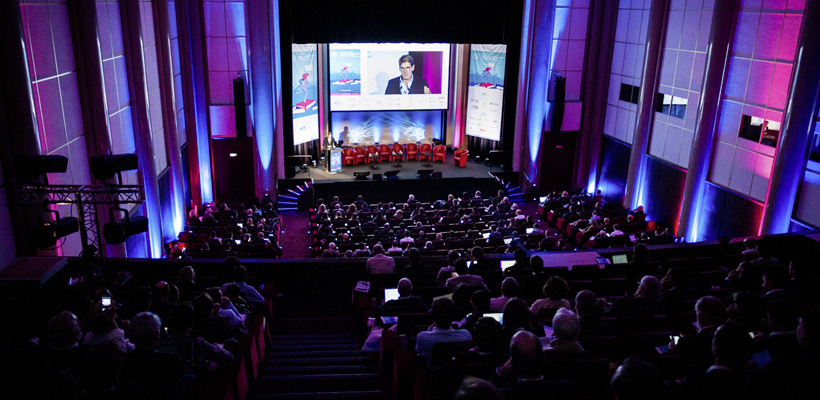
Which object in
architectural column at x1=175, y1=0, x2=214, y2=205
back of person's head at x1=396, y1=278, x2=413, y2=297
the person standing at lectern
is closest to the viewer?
back of person's head at x1=396, y1=278, x2=413, y2=297

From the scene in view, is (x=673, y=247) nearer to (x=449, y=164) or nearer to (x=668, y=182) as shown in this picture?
(x=668, y=182)

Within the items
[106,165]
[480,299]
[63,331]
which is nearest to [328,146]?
[106,165]

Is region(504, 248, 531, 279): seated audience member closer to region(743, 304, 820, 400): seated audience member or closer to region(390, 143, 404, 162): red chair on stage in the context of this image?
region(743, 304, 820, 400): seated audience member

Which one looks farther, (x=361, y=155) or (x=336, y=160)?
(x=361, y=155)

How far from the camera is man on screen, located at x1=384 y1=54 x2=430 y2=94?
20.0m

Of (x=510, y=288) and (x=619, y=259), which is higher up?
(x=510, y=288)

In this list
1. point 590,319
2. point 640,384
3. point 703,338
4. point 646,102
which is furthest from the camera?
point 646,102

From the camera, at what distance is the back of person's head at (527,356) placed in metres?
3.33

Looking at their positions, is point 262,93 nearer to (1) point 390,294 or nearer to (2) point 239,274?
(2) point 239,274

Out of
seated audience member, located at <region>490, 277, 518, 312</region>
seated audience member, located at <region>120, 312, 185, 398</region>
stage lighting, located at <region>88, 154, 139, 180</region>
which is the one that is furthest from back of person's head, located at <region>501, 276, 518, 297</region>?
stage lighting, located at <region>88, 154, 139, 180</region>

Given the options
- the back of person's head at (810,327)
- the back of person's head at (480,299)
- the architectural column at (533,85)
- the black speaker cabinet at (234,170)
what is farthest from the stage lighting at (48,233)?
the architectural column at (533,85)

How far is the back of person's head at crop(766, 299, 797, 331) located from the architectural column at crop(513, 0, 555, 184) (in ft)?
48.1

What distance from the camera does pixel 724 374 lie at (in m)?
3.34

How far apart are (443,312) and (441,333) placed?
0.18 meters
